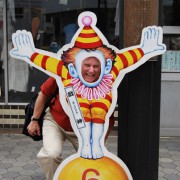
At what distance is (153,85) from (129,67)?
1.24 feet

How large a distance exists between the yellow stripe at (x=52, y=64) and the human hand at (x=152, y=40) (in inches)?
26.5

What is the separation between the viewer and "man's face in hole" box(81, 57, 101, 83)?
126 inches

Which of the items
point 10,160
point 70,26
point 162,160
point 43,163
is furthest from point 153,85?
point 70,26

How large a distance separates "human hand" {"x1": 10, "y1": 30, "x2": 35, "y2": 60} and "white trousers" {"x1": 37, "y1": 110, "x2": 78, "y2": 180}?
623 mm

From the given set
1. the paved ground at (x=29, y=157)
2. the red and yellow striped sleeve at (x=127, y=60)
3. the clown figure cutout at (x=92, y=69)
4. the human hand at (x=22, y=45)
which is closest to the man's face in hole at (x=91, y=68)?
the clown figure cutout at (x=92, y=69)

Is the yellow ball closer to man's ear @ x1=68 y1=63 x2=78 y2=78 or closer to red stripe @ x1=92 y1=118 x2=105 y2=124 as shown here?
red stripe @ x1=92 y1=118 x2=105 y2=124

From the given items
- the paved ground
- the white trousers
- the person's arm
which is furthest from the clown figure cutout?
the paved ground

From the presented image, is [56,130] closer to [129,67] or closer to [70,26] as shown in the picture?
[129,67]

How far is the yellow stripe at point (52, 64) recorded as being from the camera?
3230 millimetres

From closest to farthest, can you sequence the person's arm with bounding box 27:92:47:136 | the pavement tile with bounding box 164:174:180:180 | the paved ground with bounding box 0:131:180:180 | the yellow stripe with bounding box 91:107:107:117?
the yellow stripe with bounding box 91:107:107:117
the person's arm with bounding box 27:92:47:136
the pavement tile with bounding box 164:174:180:180
the paved ground with bounding box 0:131:180:180

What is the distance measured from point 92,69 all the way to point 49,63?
0.34m

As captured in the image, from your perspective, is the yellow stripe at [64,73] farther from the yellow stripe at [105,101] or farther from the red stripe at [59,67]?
the yellow stripe at [105,101]

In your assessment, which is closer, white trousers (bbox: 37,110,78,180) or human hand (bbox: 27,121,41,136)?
white trousers (bbox: 37,110,78,180)

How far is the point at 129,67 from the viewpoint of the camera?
10.6ft
